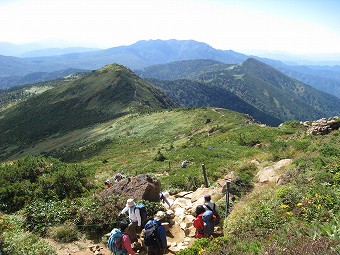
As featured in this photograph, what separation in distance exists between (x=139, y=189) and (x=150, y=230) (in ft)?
18.3

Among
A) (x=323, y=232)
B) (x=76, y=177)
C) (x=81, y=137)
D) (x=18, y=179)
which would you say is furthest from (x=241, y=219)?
(x=81, y=137)

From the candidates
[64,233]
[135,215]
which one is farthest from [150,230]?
[64,233]

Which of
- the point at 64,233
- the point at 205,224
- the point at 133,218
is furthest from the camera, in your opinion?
the point at 64,233

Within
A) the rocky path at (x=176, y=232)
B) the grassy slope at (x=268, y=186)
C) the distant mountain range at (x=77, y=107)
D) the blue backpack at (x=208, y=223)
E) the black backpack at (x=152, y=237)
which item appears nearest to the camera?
the grassy slope at (x=268, y=186)

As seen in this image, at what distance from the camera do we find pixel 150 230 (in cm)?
1082

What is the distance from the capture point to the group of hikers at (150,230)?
A: 10.6m

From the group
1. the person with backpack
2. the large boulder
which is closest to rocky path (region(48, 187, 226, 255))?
the large boulder

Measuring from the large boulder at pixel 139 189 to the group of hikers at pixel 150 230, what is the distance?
70.1 inches

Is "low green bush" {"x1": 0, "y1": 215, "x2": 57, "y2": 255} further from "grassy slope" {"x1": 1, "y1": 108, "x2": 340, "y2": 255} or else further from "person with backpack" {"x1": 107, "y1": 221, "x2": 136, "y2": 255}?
"grassy slope" {"x1": 1, "y1": 108, "x2": 340, "y2": 255}

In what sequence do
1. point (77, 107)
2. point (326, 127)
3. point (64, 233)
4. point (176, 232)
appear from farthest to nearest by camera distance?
point (77, 107)
point (326, 127)
point (176, 232)
point (64, 233)

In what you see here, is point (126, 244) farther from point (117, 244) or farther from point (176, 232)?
point (176, 232)

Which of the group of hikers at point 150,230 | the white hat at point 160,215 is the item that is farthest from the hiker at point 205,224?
the white hat at point 160,215

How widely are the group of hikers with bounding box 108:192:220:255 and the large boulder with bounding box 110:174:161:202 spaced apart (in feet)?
5.84

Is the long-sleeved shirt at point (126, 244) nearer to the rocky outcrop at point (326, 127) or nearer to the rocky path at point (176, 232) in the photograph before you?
the rocky path at point (176, 232)
